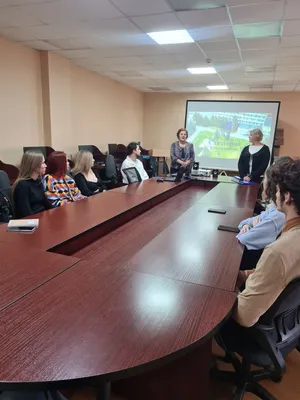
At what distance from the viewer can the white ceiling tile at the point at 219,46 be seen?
404 centimetres

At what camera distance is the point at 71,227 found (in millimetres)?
1913

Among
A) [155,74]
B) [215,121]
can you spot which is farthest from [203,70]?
[215,121]

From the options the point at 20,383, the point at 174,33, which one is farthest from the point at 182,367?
the point at 174,33

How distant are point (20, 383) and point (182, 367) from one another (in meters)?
0.72

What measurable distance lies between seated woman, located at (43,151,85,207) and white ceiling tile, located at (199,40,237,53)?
8.90 feet

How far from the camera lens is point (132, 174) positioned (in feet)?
13.5

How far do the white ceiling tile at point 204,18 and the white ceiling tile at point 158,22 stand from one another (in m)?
0.09

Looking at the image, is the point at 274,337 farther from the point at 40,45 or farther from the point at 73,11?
the point at 40,45

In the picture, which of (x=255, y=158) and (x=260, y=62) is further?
(x=260, y=62)

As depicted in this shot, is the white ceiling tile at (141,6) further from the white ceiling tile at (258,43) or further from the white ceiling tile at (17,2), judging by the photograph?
the white ceiling tile at (258,43)

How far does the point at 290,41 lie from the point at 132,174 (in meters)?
2.75

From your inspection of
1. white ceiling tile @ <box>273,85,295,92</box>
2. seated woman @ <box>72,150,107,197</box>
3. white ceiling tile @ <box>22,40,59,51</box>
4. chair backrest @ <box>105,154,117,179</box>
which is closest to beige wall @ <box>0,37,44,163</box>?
white ceiling tile @ <box>22,40,59,51</box>

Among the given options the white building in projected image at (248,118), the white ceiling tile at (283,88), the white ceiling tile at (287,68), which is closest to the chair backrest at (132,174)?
the white ceiling tile at (287,68)

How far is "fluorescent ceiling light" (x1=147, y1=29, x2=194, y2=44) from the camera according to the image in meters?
3.72
